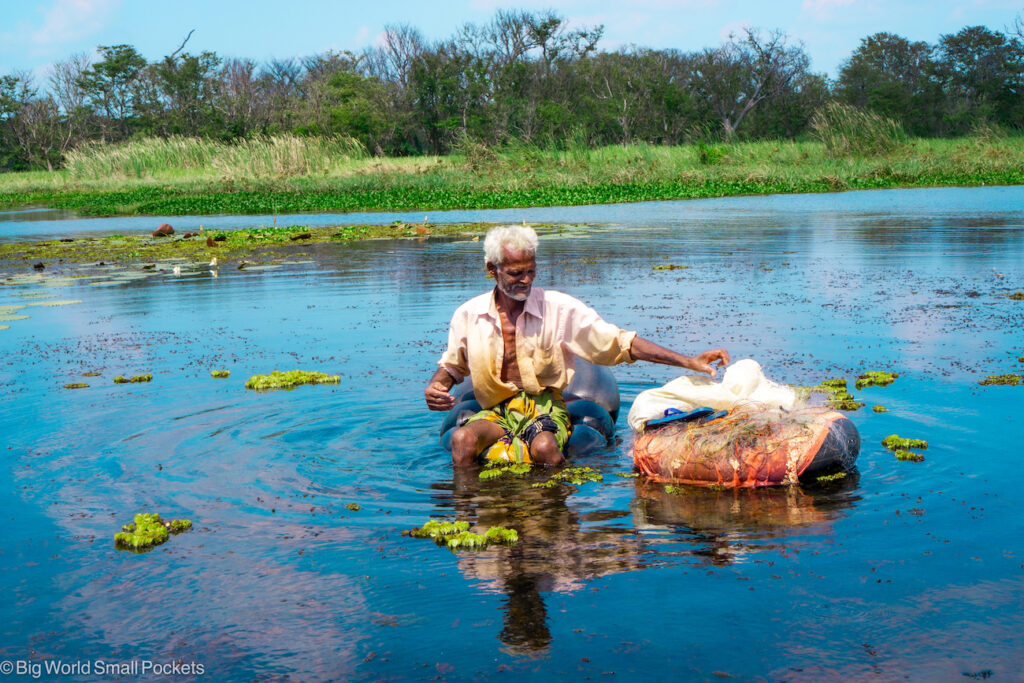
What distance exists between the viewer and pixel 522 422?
20.1 ft

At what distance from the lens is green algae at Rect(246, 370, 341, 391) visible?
8242mm

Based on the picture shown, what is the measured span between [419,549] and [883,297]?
786 centimetres

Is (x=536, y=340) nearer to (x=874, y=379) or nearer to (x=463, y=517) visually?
(x=463, y=517)

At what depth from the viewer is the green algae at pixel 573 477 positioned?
5781mm

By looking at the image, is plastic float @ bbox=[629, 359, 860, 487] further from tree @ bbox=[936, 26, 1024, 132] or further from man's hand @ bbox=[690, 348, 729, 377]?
tree @ bbox=[936, 26, 1024, 132]

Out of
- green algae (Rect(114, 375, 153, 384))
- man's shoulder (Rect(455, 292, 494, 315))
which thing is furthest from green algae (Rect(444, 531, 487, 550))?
green algae (Rect(114, 375, 153, 384))

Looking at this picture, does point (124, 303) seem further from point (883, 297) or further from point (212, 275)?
point (883, 297)

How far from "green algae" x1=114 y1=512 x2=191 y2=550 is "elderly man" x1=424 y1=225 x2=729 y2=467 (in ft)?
4.55

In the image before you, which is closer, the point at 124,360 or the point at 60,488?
the point at 60,488

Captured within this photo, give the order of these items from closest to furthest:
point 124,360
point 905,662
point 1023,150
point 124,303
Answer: point 905,662
point 124,360
point 124,303
point 1023,150

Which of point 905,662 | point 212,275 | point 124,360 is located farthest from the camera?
point 212,275

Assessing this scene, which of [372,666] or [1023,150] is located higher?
[1023,150]

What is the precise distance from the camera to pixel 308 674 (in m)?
3.69

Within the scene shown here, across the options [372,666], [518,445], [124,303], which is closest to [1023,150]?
[124,303]
